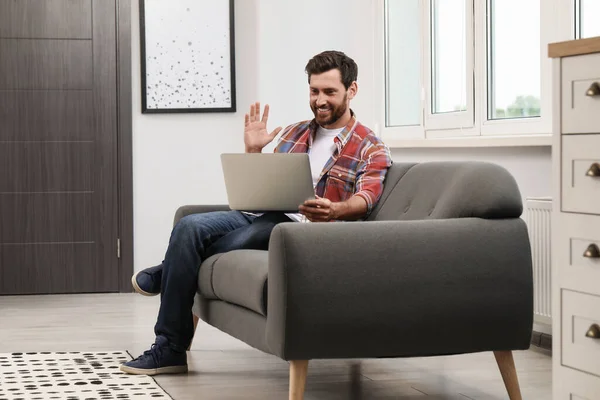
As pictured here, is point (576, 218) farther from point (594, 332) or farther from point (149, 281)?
point (149, 281)

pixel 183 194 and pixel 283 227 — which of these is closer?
pixel 283 227

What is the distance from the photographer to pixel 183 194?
20.1 feet

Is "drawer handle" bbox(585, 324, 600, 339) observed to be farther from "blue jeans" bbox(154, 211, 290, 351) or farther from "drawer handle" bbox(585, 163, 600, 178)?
"blue jeans" bbox(154, 211, 290, 351)

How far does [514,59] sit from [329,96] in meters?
1.09

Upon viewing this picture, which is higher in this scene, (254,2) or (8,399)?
(254,2)

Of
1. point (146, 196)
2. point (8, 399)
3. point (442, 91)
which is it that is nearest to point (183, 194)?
point (146, 196)

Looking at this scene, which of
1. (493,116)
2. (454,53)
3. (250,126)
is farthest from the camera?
(454,53)

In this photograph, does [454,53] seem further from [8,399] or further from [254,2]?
[8,399]

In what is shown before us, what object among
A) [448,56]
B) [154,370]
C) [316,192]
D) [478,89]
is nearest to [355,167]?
[316,192]

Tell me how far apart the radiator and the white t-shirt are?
0.83 metres

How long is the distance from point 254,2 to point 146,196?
132 centimetres

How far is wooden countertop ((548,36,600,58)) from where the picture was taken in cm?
219

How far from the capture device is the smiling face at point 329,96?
364 centimetres

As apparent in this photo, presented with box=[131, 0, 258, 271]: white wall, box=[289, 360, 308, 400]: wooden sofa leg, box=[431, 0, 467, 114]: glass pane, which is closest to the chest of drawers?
box=[289, 360, 308, 400]: wooden sofa leg
